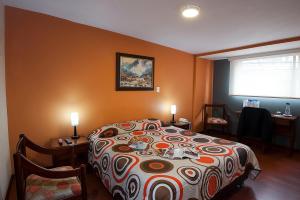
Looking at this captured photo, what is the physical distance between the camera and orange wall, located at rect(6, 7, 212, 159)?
6.63 feet

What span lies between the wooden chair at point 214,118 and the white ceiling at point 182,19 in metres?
1.94

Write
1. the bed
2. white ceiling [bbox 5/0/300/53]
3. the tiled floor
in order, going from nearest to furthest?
the bed → white ceiling [bbox 5/0/300/53] → the tiled floor

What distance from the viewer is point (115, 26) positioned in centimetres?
254

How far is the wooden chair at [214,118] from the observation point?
13.6 feet

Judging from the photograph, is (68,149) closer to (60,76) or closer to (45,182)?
(45,182)

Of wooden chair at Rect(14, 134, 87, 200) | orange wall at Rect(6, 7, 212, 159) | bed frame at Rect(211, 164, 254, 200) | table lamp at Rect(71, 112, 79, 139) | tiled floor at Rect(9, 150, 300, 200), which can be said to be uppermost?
orange wall at Rect(6, 7, 212, 159)

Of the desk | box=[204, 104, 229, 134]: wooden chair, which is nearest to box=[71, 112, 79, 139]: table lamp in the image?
box=[204, 104, 229, 134]: wooden chair

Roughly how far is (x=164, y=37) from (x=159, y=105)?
4.59 ft

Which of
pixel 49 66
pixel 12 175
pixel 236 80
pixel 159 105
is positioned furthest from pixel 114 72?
pixel 236 80

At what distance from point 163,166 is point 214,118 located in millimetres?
3212

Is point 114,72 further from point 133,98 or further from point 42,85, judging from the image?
point 42,85

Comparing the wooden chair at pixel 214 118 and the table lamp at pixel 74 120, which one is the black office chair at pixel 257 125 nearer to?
the wooden chair at pixel 214 118

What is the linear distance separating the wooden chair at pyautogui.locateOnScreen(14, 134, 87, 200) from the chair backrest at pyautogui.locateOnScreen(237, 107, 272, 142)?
3317mm

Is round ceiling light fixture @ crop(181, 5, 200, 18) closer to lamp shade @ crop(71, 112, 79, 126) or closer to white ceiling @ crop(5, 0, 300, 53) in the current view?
white ceiling @ crop(5, 0, 300, 53)
